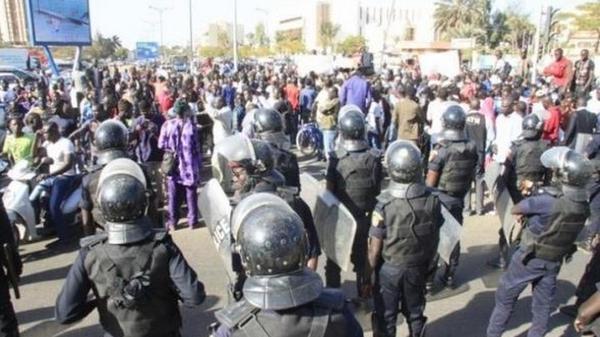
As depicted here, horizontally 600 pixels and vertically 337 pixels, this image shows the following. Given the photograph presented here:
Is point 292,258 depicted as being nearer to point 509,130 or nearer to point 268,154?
point 268,154

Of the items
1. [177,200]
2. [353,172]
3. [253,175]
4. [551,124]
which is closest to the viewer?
[253,175]

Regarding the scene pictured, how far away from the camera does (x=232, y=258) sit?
343 cm

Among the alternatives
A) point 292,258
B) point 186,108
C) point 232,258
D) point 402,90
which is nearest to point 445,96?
point 402,90

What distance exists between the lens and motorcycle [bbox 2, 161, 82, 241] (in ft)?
22.5

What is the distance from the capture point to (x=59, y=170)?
6922mm

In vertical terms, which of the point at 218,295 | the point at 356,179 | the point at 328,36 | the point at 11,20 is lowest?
the point at 218,295

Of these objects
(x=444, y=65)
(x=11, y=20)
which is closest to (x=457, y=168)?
(x=444, y=65)

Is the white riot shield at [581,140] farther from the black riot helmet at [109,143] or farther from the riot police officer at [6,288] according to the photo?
the riot police officer at [6,288]

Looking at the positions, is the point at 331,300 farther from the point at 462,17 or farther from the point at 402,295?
the point at 462,17

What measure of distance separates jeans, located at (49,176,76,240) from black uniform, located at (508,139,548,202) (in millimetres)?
5640

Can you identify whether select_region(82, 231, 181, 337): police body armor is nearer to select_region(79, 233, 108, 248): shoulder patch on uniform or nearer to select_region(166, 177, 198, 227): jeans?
select_region(79, 233, 108, 248): shoulder patch on uniform

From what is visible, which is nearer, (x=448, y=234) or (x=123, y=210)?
(x=123, y=210)

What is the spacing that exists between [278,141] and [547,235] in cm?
248

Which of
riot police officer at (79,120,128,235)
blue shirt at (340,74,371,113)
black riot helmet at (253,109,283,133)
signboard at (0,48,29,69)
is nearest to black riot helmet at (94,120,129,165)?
riot police officer at (79,120,128,235)
